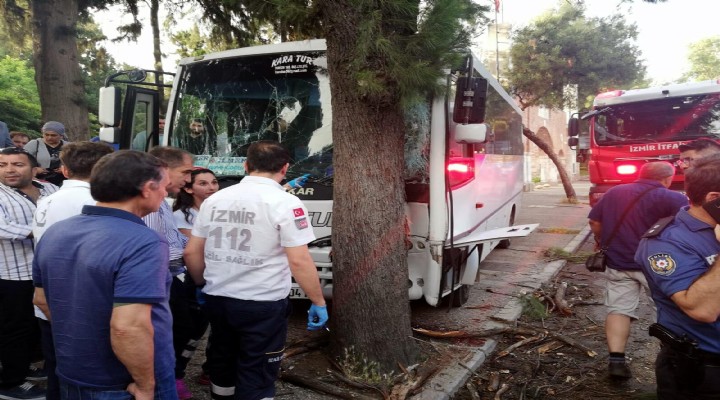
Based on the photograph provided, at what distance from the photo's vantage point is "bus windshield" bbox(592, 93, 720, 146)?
8508mm

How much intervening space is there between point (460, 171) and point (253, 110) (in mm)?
2055

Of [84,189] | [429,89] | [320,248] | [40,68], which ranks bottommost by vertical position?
[320,248]

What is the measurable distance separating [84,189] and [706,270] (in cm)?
287

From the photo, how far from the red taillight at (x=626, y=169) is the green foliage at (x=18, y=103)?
1591cm

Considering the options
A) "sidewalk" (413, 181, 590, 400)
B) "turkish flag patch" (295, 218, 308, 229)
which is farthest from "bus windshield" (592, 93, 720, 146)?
"turkish flag patch" (295, 218, 308, 229)

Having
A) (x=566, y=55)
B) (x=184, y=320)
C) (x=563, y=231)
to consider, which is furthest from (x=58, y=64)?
(x=566, y=55)

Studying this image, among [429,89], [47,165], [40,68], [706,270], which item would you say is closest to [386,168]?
[429,89]

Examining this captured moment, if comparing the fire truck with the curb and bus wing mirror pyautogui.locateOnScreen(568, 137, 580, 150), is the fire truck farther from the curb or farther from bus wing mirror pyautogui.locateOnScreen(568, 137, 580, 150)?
the curb

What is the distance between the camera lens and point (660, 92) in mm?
8773

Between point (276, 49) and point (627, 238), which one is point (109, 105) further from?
point (627, 238)

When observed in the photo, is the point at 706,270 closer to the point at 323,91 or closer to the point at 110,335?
the point at 110,335

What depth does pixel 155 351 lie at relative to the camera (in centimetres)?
196

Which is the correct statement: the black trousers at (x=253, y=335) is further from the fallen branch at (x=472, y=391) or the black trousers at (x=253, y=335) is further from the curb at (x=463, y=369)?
the fallen branch at (x=472, y=391)

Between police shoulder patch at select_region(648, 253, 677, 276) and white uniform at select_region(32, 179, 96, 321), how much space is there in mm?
2576
